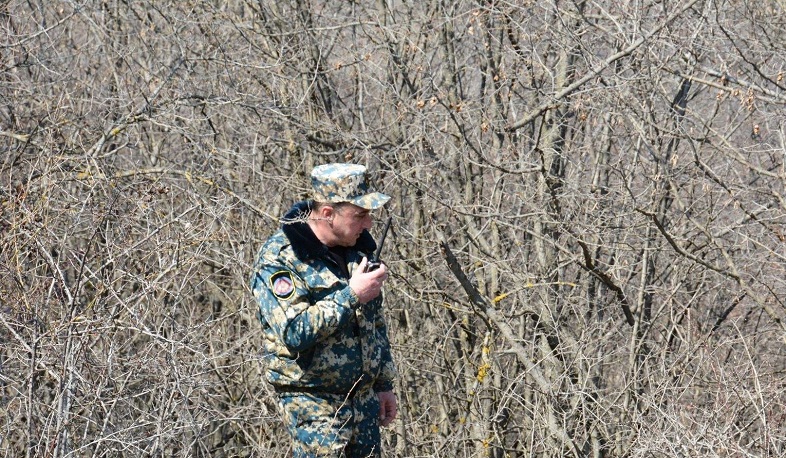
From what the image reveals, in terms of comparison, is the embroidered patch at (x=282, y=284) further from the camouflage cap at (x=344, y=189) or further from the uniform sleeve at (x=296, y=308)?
the camouflage cap at (x=344, y=189)

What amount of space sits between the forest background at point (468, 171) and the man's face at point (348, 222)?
1923 millimetres

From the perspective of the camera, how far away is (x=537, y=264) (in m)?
7.03

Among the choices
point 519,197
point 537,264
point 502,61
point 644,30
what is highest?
point 644,30

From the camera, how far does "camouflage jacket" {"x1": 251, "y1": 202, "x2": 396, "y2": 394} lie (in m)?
3.77

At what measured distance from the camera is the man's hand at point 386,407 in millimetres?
4219

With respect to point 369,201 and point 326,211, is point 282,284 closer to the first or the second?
point 326,211

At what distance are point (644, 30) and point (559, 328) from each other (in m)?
1.88

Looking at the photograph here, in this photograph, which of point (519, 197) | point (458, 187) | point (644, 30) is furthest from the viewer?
point (458, 187)

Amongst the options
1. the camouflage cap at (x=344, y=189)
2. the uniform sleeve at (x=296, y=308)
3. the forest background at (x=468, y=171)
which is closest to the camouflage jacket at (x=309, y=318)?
the uniform sleeve at (x=296, y=308)

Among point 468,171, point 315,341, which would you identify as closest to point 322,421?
point 315,341

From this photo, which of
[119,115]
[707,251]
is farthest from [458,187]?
[119,115]

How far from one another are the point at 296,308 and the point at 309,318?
0.07m

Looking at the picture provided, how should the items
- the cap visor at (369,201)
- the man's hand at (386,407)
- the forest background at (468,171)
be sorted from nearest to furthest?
the cap visor at (369,201) → the man's hand at (386,407) → the forest background at (468,171)

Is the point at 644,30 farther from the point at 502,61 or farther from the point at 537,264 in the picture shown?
the point at 537,264
